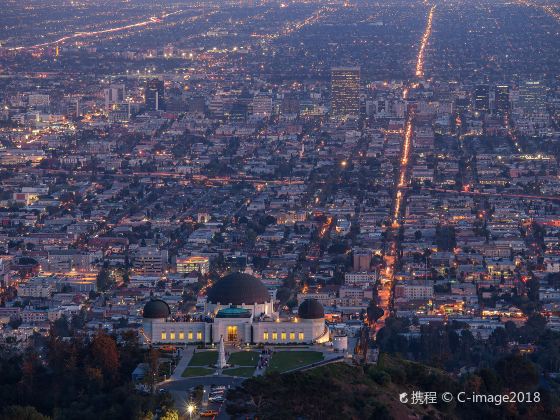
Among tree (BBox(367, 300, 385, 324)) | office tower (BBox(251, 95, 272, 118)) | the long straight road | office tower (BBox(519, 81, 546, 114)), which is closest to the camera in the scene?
tree (BBox(367, 300, 385, 324))

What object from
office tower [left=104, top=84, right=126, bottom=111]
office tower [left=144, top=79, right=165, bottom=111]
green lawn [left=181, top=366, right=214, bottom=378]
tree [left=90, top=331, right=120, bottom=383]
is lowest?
office tower [left=104, top=84, right=126, bottom=111]

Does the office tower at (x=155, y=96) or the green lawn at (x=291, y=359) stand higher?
the green lawn at (x=291, y=359)

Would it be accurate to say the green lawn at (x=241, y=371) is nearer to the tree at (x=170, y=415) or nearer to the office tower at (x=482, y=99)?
the tree at (x=170, y=415)

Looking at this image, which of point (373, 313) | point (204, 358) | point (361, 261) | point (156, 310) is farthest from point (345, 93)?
point (204, 358)

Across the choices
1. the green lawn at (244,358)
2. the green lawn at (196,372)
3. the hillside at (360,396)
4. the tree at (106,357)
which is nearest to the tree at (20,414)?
the hillside at (360,396)

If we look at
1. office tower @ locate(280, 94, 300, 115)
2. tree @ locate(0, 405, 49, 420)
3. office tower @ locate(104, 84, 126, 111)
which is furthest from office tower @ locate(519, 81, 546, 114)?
tree @ locate(0, 405, 49, 420)

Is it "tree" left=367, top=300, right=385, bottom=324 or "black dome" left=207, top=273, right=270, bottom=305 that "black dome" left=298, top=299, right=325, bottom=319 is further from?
"tree" left=367, top=300, right=385, bottom=324

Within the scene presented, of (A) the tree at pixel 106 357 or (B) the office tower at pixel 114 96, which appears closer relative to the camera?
(A) the tree at pixel 106 357
